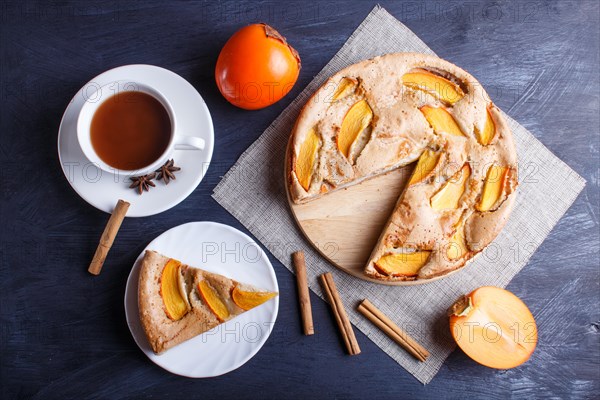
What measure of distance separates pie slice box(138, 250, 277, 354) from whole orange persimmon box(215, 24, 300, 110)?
2.54ft

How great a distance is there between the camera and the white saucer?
225 cm

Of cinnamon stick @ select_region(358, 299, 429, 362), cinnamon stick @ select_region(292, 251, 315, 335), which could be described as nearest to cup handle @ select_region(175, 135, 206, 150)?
cinnamon stick @ select_region(292, 251, 315, 335)

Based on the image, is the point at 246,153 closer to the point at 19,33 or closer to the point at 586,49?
the point at 19,33

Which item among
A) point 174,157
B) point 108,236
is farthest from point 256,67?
point 108,236

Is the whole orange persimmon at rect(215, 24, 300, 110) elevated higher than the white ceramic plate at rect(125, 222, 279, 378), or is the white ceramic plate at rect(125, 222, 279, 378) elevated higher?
the whole orange persimmon at rect(215, 24, 300, 110)

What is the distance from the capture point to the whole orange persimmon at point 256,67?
2146 millimetres

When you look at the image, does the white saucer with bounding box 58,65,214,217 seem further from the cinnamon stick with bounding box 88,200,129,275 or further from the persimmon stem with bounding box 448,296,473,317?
the persimmon stem with bounding box 448,296,473,317

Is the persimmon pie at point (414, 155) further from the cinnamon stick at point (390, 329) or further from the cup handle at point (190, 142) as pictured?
the cup handle at point (190, 142)

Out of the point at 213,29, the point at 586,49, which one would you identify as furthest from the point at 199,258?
the point at 586,49

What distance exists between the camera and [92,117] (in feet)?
7.13

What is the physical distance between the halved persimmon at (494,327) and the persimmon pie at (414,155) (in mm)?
223

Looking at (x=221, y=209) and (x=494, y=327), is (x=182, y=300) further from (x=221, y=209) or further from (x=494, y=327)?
(x=494, y=327)

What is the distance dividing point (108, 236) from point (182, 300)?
1.41 ft

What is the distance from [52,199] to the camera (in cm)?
244
